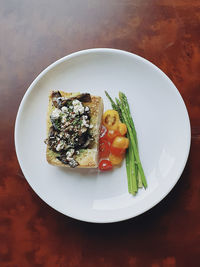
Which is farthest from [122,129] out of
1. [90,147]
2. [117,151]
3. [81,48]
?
[81,48]

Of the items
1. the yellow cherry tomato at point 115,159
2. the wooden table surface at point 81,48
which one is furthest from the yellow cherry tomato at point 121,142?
the wooden table surface at point 81,48

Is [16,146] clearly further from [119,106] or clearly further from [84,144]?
[119,106]

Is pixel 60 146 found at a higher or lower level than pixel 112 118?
lower

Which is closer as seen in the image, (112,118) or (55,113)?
(55,113)

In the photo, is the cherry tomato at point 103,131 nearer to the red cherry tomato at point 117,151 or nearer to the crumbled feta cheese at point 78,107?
the red cherry tomato at point 117,151

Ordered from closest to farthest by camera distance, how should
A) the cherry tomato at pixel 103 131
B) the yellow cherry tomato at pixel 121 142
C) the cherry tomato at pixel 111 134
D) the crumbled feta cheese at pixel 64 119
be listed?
the crumbled feta cheese at pixel 64 119, the yellow cherry tomato at pixel 121 142, the cherry tomato at pixel 111 134, the cherry tomato at pixel 103 131

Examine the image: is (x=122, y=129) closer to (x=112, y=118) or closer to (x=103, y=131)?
(x=112, y=118)

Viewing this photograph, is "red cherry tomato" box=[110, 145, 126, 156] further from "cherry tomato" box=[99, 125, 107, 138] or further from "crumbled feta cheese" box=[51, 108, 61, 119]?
"crumbled feta cheese" box=[51, 108, 61, 119]
